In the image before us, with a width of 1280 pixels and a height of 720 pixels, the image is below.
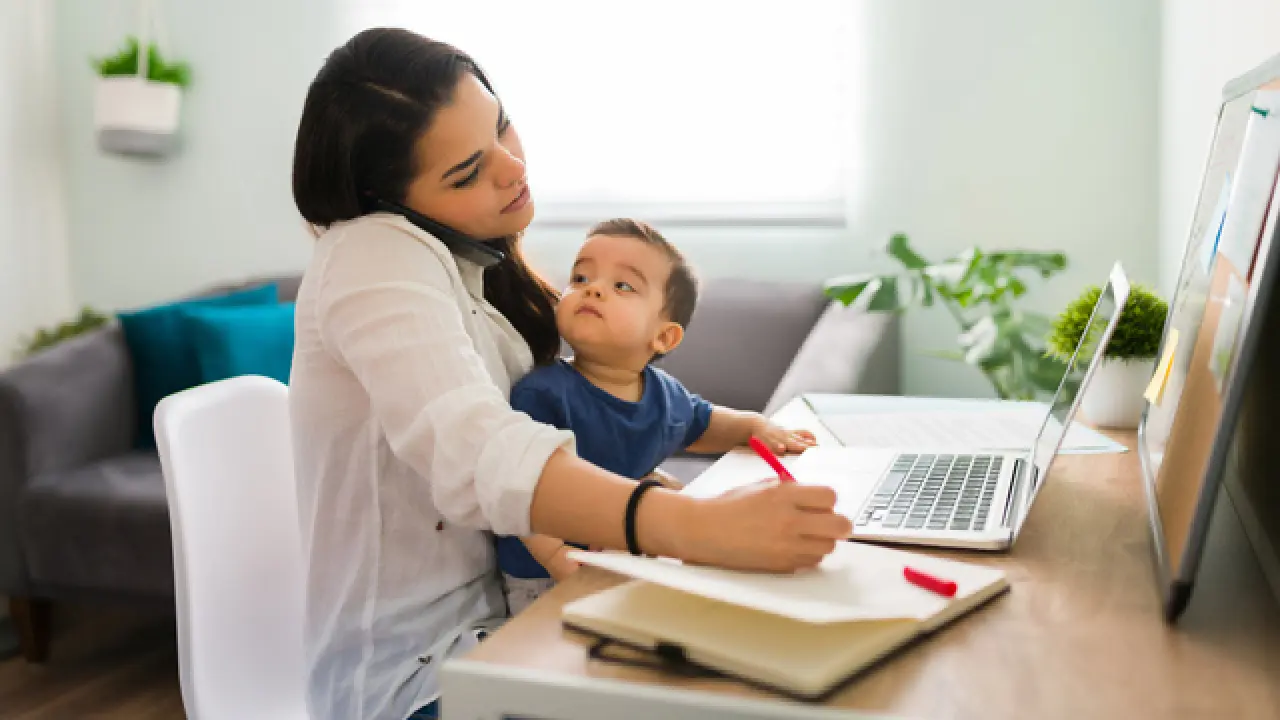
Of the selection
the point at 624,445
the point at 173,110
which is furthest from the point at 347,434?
the point at 173,110

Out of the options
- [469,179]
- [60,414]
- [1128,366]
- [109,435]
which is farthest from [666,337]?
[109,435]

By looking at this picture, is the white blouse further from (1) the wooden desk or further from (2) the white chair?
(1) the wooden desk

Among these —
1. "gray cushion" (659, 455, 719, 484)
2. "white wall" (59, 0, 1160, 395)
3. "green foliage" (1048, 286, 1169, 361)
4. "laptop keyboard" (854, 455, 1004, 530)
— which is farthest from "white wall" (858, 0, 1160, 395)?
"laptop keyboard" (854, 455, 1004, 530)

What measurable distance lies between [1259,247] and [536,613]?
54 centimetres

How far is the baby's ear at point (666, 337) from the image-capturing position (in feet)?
4.32

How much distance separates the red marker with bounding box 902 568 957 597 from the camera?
797mm

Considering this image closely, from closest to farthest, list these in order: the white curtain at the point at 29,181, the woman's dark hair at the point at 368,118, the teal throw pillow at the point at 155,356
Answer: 1. the woman's dark hair at the point at 368,118
2. the teal throw pillow at the point at 155,356
3. the white curtain at the point at 29,181

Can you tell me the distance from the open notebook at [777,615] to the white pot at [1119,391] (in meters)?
0.74

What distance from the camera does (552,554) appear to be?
1094mm

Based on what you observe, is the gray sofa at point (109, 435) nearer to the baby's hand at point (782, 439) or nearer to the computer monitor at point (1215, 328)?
the baby's hand at point (782, 439)

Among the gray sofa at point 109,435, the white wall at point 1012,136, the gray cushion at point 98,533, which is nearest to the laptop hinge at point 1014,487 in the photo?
the gray sofa at point 109,435

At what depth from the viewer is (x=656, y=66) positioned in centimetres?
327

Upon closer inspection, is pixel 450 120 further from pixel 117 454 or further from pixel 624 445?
pixel 117 454

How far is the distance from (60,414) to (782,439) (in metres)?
1.98
